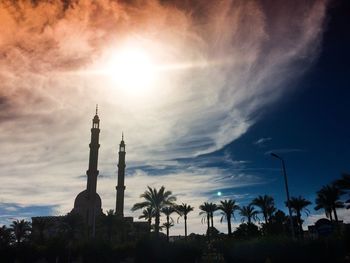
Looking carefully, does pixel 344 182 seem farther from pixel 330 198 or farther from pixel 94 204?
pixel 94 204

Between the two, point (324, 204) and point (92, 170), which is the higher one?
point (92, 170)

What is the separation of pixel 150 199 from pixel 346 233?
25.2m

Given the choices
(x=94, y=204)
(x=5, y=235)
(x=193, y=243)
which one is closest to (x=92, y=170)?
(x=94, y=204)

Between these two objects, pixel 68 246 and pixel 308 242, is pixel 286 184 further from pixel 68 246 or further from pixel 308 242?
pixel 68 246

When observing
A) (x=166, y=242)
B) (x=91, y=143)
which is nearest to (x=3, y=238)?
(x=91, y=143)

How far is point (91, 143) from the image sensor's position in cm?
7231

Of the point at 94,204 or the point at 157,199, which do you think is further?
the point at 94,204

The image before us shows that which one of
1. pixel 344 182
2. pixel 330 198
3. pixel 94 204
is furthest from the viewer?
pixel 94 204

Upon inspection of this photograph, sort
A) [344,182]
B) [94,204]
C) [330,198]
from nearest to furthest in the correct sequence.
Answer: [344,182] → [330,198] → [94,204]

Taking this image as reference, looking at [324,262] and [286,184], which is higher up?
[286,184]

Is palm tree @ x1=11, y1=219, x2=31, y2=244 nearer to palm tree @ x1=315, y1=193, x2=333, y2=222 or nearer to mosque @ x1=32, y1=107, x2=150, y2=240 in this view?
mosque @ x1=32, y1=107, x2=150, y2=240

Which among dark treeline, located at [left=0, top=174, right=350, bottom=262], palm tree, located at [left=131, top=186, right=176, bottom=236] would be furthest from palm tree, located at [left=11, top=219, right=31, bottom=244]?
palm tree, located at [left=131, top=186, right=176, bottom=236]

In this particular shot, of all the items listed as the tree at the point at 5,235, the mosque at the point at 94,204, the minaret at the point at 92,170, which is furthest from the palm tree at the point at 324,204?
the tree at the point at 5,235

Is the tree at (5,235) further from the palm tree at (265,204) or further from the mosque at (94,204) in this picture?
the palm tree at (265,204)
